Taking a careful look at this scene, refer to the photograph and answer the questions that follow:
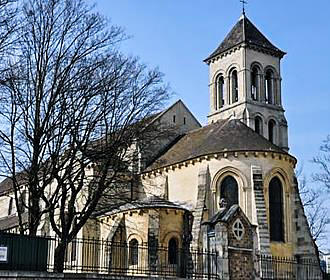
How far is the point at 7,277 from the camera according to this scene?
1452 cm

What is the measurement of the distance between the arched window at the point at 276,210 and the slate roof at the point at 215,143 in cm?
209

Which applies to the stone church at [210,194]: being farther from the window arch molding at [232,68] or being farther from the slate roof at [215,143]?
the window arch molding at [232,68]

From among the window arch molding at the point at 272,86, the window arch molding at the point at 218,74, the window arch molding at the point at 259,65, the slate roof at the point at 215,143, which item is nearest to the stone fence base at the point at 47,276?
the slate roof at the point at 215,143

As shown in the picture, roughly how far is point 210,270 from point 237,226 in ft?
6.66

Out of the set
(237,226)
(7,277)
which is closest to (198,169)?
(237,226)

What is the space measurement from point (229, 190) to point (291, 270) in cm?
625

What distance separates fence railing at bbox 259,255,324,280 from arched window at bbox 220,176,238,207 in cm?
450

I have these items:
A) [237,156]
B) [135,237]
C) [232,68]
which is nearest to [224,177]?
[237,156]

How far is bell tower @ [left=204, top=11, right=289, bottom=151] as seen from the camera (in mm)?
51750

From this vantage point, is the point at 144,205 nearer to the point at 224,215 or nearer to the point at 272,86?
the point at 224,215

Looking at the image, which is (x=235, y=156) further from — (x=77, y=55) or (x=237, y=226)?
(x=77, y=55)

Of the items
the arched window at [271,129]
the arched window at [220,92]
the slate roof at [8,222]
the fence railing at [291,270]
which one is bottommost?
the fence railing at [291,270]

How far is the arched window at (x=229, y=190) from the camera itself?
109ft

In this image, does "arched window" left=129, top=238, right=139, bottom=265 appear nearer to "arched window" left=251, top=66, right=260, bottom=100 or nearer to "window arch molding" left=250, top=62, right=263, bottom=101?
"window arch molding" left=250, top=62, right=263, bottom=101
